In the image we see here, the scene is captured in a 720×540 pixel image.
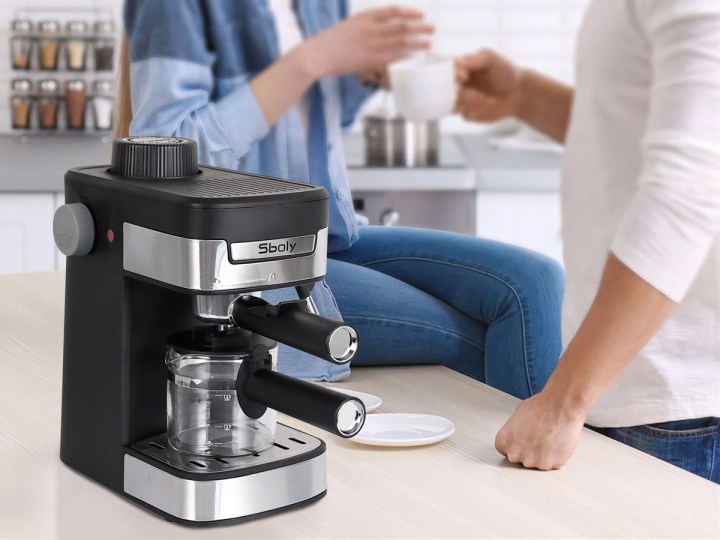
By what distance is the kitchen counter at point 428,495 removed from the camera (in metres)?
0.88

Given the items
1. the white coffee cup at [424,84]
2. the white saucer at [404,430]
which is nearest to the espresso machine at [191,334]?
the white saucer at [404,430]

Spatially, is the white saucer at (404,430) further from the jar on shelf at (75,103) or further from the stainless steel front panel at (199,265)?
the jar on shelf at (75,103)

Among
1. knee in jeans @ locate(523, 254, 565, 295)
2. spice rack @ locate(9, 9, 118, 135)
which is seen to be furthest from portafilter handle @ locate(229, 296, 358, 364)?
spice rack @ locate(9, 9, 118, 135)

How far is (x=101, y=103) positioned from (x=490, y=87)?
5.61 feet

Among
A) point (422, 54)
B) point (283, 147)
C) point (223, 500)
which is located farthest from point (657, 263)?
point (422, 54)

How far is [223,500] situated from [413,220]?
1.92 metres

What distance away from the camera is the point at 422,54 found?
1.69 meters

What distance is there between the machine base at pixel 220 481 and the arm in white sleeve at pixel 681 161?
336 mm

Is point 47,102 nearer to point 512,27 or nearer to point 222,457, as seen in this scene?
point 512,27

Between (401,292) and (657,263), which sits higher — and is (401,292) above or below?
below

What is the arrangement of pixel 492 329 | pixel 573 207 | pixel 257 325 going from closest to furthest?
pixel 257 325 → pixel 573 207 → pixel 492 329

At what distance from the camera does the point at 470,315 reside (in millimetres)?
1464

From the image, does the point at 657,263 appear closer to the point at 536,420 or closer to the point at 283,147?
the point at 536,420

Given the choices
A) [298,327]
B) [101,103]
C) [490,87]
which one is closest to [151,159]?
[298,327]
